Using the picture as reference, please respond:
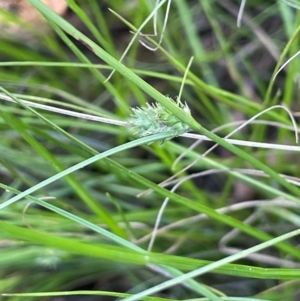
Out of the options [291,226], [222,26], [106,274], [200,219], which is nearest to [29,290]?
[106,274]

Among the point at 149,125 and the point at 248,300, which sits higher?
the point at 149,125

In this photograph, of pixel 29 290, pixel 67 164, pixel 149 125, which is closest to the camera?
pixel 149 125

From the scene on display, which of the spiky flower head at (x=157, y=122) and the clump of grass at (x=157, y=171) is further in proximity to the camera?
the clump of grass at (x=157, y=171)

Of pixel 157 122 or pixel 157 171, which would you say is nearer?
pixel 157 122

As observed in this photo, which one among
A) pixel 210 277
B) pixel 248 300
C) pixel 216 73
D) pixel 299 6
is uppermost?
pixel 299 6

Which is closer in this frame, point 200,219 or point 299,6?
point 299,6

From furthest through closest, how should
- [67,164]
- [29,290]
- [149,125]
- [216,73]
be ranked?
[216,73], [67,164], [29,290], [149,125]

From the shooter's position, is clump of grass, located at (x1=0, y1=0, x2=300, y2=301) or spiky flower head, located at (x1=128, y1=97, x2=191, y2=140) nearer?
spiky flower head, located at (x1=128, y1=97, x2=191, y2=140)

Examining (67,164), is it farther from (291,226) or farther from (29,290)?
(291,226)

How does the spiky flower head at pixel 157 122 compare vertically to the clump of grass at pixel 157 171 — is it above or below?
above

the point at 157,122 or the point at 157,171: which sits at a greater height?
the point at 157,122

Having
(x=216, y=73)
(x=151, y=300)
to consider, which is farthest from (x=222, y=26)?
(x=151, y=300)
